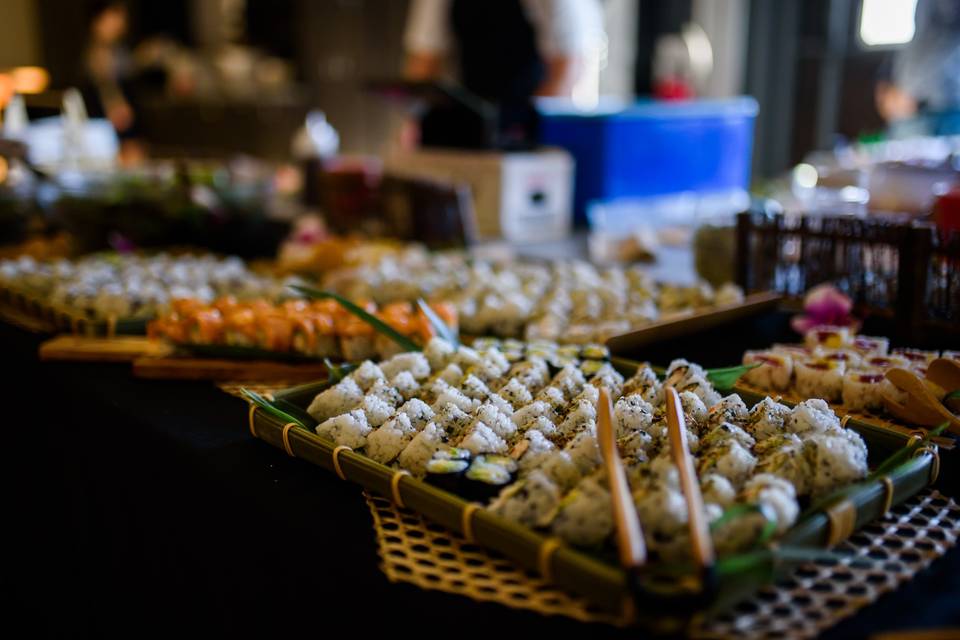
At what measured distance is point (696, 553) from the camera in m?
0.79

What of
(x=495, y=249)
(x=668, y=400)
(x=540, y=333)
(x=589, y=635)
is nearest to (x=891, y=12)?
(x=495, y=249)

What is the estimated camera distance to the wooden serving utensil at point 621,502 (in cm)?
80

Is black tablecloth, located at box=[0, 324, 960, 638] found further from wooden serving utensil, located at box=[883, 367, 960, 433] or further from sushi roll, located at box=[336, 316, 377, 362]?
wooden serving utensil, located at box=[883, 367, 960, 433]

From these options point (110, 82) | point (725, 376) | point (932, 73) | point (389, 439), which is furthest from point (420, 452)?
point (110, 82)

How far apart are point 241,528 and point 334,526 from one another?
0.15 metres

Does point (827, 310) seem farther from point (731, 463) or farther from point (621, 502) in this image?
point (621, 502)

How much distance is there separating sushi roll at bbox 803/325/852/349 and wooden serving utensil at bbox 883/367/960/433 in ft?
0.84

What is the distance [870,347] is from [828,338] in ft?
0.25

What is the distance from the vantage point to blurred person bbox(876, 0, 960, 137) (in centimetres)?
365

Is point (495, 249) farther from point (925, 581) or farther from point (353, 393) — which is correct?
point (925, 581)

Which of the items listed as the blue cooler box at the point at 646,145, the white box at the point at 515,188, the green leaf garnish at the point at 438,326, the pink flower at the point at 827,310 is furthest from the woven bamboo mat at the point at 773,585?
the blue cooler box at the point at 646,145

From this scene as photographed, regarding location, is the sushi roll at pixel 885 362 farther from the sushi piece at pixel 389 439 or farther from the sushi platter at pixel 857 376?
the sushi piece at pixel 389 439

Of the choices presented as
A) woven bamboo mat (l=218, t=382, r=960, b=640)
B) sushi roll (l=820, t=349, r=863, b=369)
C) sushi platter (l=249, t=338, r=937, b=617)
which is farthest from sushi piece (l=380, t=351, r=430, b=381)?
sushi roll (l=820, t=349, r=863, b=369)

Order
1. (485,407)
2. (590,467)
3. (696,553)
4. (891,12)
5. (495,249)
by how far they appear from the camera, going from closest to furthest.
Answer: (696,553), (590,467), (485,407), (495,249), (891,12)
